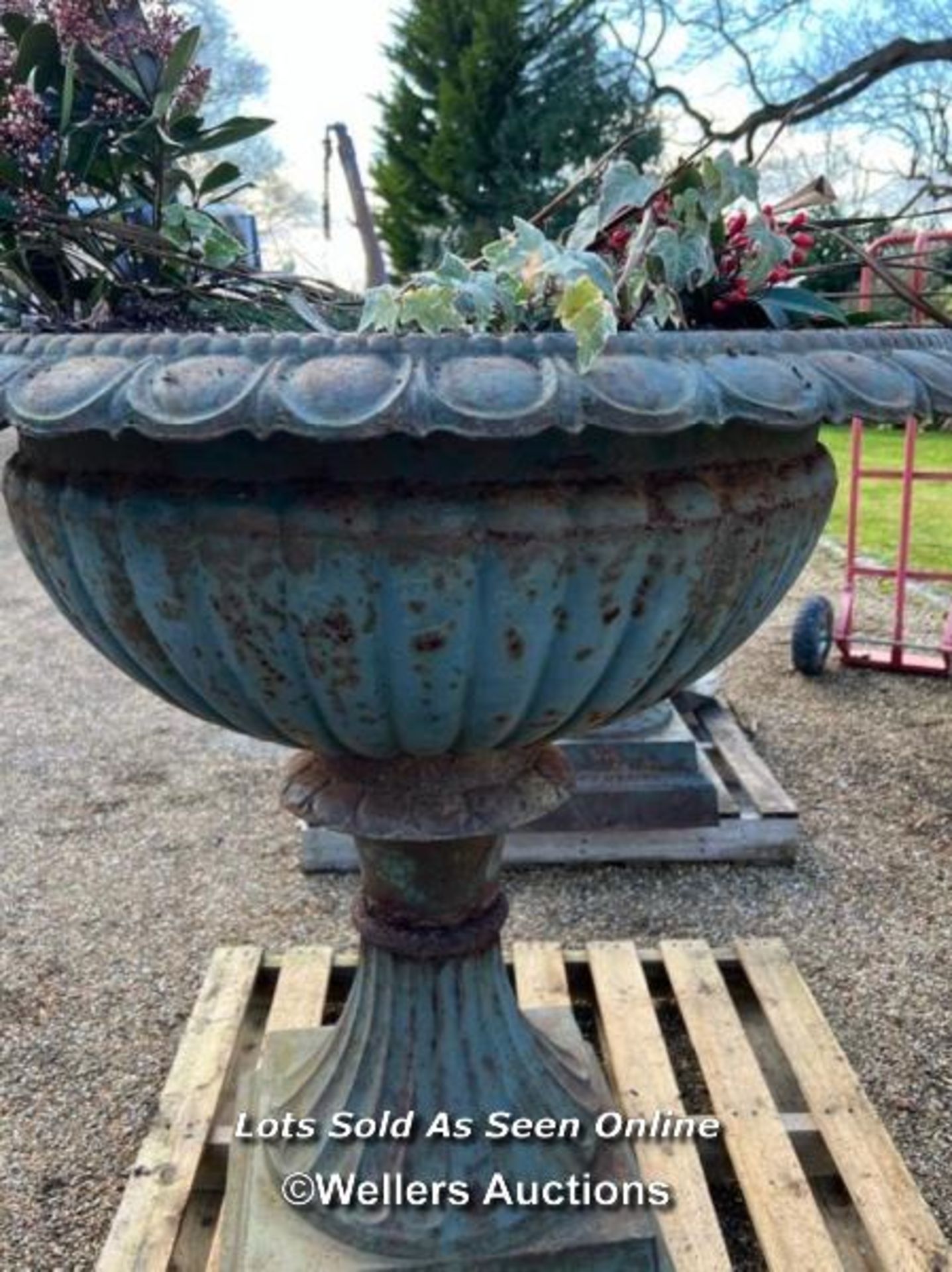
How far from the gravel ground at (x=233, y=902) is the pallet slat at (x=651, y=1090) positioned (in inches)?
12.7

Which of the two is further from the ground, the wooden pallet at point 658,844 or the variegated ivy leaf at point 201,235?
the variegated ivy leaf at point 201,235

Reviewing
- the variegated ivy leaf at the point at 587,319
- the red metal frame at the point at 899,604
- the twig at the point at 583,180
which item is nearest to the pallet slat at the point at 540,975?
the twig at the point at 583,180

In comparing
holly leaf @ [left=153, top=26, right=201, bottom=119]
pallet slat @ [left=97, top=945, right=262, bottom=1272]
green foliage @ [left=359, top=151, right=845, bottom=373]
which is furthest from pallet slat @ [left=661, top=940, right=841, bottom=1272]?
holly leaf @ [left=153, top=26, right=201, bottom=119]

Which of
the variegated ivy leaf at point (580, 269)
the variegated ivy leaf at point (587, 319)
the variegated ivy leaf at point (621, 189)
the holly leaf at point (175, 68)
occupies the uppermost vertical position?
the holly leaf at point (175, 68)

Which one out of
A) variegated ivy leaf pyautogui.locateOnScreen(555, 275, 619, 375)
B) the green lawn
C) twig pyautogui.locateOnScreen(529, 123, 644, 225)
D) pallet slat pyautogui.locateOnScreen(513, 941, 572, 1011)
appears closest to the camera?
variegated ivy leaf pyautogui.locateOnScreen(555, 275, 619, 375)

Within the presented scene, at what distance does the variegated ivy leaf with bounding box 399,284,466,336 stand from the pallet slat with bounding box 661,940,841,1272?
3.88 ft

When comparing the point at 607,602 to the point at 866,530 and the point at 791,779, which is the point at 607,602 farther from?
the point at 866,530

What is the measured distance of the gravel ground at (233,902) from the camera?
186 cm

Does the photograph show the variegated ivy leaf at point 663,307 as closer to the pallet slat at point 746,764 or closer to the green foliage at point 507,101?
the pallet slat at point 746,764

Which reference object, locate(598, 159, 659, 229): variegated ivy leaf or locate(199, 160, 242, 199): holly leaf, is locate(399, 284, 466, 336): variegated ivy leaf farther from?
locate(199, 160, 242, 199): holly leaf

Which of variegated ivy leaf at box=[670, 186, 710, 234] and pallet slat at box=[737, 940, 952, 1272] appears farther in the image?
pallet slat at box=[737, 940, 952, 1272]

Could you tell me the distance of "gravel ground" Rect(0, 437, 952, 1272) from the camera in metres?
1.86

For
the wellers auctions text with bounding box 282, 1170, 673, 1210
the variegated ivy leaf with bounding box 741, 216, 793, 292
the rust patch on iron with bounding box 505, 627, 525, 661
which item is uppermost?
the variegated ivy leaf with bounding box 741, 216, 793, 292

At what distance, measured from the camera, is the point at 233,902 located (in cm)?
259
